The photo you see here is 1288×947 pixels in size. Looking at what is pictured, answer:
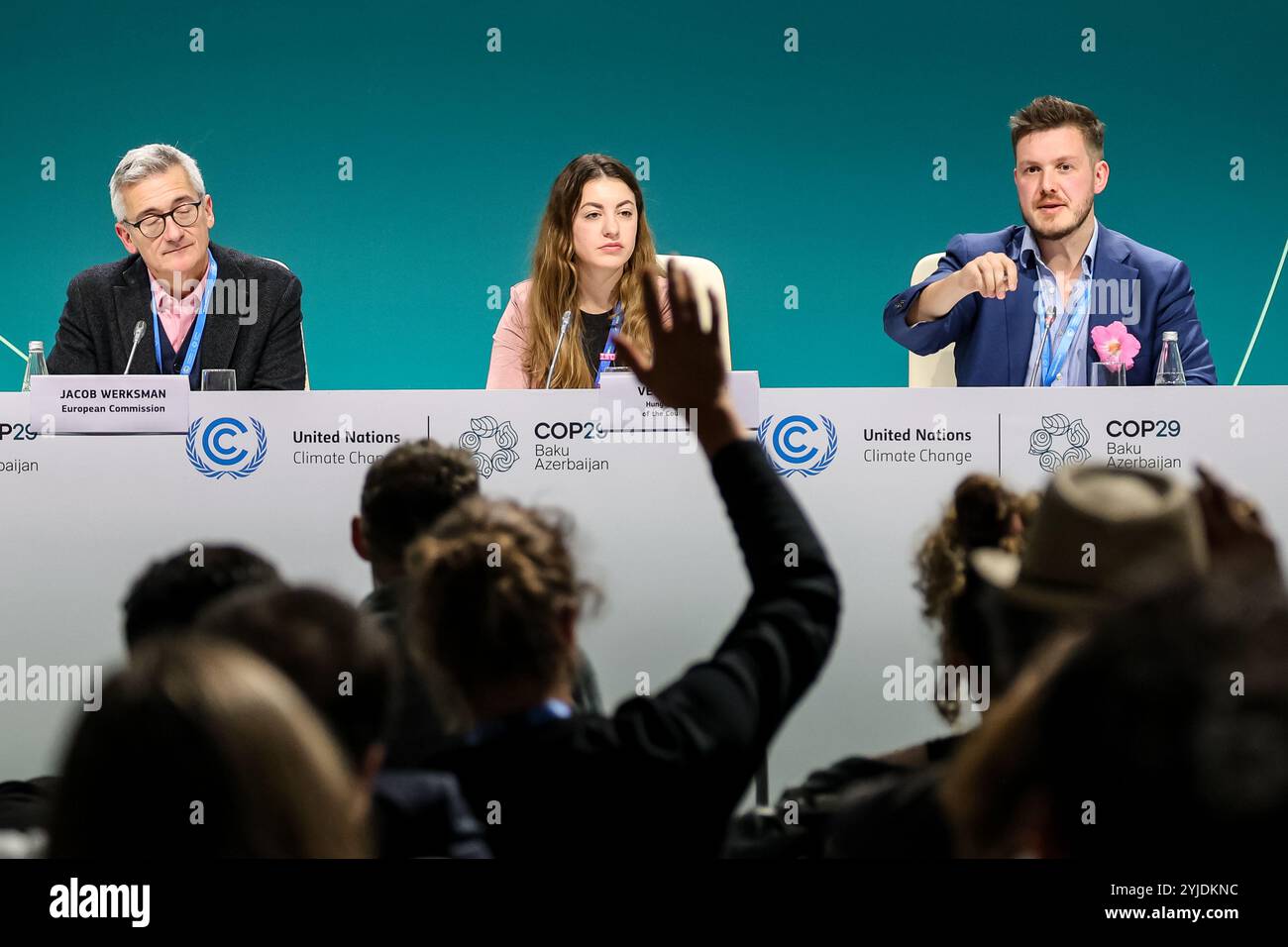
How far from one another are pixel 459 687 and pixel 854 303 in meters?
2.93

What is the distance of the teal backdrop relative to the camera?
425cm

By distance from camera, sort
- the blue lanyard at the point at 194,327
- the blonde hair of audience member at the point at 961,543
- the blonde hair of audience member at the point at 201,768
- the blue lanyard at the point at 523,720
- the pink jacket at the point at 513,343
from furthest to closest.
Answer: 1. the pink jacket at the point at 513,343
2. the blue lanyard at the point at 194,327
3. the blonde hair of audience member at the point at 961,543
4. the blue lanyard at the point at 523,720
5. the blonde hair of audience member at the point at 201,768

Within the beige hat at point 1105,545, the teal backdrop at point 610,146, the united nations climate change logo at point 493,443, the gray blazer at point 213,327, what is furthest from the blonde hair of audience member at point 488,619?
the teal backdrop at point 610,146

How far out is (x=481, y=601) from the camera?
177cm

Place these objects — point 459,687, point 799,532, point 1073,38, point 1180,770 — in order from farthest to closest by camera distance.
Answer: point 1073,38, point 459,687, point 799,532, point 1180,770

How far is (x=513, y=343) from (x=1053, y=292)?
114 cm

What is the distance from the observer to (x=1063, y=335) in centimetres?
258

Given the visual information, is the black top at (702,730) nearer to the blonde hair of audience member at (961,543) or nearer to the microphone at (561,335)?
the blonde hair of audience member at (961,543)

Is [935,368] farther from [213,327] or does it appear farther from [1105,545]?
[213,327]

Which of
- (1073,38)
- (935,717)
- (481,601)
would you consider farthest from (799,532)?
(1073,38)

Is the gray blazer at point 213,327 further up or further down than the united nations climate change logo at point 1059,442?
further up

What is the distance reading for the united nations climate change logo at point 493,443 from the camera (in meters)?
2.18

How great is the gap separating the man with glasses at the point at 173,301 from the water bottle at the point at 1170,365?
1671mm
